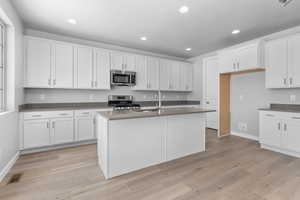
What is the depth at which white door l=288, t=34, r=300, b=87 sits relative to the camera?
2.83 metres

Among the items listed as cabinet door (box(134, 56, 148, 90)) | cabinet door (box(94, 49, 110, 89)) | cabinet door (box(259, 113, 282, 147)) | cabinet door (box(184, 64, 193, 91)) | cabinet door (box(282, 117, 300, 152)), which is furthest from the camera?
cabinet door (box(184, 64, 193, 91))

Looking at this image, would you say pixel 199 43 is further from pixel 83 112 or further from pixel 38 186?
pixel 38 186

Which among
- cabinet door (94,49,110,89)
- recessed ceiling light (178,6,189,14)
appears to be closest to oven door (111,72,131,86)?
cabinet door (94,49,110,89)

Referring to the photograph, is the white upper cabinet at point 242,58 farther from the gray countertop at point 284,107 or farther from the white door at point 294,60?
the gray countertop at point 284,107

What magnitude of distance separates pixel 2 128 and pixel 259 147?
4.83 meters

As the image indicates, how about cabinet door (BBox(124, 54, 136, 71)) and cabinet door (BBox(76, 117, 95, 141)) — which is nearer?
cabinet door (BBox(76, 117, 95, 141))

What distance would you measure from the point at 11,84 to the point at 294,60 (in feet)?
17.8

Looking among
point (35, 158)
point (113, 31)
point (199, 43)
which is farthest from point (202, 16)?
point (35, 158)

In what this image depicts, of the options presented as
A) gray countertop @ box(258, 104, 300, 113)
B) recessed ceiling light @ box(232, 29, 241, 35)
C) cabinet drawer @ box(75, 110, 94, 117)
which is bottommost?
cabinet drawer @ box(75, 110, 94, 117)

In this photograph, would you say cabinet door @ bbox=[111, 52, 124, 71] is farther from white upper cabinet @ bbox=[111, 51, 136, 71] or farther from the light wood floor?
the light wood floor

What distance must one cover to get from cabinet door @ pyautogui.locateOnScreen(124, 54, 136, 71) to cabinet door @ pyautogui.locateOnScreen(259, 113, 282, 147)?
3532 millimetres

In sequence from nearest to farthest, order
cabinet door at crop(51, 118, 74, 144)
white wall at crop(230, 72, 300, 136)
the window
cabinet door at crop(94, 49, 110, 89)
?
the window → cabinet door at crop(51, 118, 74, 144) → white wall at crop(230, 72, 300, 136) → cabinet door at crop(94, 49, 110, 89)

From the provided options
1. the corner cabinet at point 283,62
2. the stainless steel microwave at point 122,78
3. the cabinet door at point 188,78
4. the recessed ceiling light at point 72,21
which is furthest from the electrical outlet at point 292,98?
the recessed ceiling light at point 72,21

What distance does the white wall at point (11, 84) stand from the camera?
2031 millimetres
